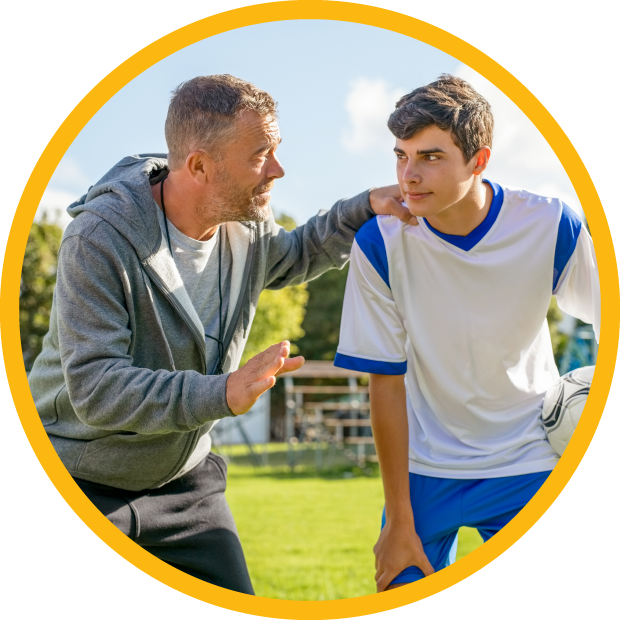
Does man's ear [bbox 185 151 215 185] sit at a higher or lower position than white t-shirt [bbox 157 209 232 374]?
higher

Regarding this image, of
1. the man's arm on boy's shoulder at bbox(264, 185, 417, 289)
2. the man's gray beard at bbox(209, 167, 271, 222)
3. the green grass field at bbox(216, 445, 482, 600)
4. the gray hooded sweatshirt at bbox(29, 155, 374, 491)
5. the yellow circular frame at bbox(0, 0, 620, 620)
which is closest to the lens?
the gray hooded sweatshirt at bbox(29, 155, 374, 491)

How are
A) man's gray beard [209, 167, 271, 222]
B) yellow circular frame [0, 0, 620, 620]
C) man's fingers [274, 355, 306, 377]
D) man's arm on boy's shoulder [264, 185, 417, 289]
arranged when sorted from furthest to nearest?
man's arm on boy's shoulder [264, 185, 417, 289]
man's gray beard [209, 167, 271, 222]
yellow circular frame [0, 0, 620, 620]
man's fingers [274, 355, 306, 377]

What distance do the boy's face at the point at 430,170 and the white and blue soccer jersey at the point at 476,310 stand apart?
0.27m

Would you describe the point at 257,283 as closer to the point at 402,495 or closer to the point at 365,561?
the point at 402,495

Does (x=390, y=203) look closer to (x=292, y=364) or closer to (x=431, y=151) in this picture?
(x=431, y=151)

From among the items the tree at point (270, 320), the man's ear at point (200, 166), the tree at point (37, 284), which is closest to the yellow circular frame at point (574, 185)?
the man's ear at point (200, 166)

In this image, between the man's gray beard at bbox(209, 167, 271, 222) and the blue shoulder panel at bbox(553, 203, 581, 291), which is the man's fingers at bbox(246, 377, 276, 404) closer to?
the man's gray beard at bbox(209, 167, 271, 222)

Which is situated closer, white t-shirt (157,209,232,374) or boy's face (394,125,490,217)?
boy's face (394,125,490,217)

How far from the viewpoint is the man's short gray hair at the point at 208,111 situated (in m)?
3.76

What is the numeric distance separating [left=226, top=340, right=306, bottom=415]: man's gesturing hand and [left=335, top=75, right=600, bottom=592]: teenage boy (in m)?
0.75

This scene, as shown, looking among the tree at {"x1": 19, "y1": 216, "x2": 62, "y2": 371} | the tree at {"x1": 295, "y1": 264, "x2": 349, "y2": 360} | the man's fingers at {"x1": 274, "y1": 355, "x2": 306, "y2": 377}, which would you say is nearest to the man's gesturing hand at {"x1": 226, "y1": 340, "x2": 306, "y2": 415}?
the man's fingers at {"x1": 274, "y1": 355, "x2": 306, "y2": 377}

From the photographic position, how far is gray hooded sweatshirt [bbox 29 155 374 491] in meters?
3.24

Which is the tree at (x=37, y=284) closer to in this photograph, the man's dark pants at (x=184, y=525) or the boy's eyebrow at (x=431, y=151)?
the man's dark pants at (x=184, y=525)

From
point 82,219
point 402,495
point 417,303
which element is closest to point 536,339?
point 417,303
